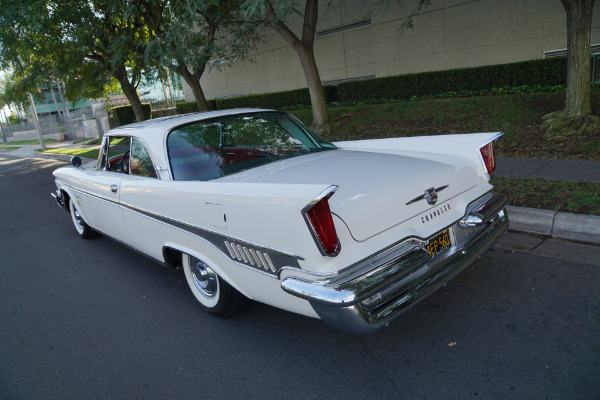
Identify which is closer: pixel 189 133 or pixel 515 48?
pixel 189 133

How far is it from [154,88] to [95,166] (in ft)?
94.8

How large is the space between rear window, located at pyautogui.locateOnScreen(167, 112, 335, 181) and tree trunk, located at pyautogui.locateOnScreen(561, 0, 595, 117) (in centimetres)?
565

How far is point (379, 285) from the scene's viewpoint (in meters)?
2.36

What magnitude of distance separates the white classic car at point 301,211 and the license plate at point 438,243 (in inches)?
0.4

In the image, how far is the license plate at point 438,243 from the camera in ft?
9.16

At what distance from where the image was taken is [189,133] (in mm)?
3785

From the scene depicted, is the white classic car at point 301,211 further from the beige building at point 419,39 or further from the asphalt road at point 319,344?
the beige building at point 419,39

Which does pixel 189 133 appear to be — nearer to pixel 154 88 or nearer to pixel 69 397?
pixel 69 397

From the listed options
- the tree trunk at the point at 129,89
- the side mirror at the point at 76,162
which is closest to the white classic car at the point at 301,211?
the side mirror at the point at 76,162

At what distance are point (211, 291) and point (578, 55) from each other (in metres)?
7.32

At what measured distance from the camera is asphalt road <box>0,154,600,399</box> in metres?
2.54

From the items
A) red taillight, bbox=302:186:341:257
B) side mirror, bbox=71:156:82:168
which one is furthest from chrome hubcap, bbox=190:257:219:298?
side mirror, bbox=71:156:82:168

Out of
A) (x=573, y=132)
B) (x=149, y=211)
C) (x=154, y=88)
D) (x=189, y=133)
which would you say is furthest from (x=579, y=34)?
(x=154, y=88)

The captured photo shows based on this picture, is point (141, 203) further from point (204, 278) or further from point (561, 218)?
point (561, 218)
